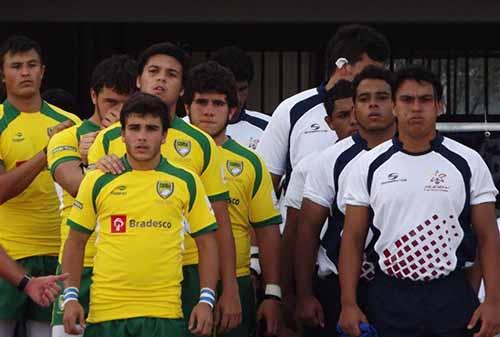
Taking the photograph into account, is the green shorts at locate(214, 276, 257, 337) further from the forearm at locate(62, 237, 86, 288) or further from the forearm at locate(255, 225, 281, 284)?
the forearm at locate(62, 237, 86, 288)

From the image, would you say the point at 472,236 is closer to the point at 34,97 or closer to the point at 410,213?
the point at 410,213

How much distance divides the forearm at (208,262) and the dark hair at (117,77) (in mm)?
1050

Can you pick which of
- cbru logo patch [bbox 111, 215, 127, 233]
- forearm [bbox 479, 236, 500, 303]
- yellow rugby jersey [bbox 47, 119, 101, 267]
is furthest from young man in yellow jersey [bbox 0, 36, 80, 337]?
forearm [bbox 479, 236, 500, 303]

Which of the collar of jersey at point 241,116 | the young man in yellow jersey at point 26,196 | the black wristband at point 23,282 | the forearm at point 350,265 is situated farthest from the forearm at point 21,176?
the forearm at point 350,265

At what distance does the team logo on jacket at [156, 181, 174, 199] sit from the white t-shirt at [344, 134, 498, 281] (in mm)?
883

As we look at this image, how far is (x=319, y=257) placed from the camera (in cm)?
716

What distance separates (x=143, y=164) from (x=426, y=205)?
1.23m

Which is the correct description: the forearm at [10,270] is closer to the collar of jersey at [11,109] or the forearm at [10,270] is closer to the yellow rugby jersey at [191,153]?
the yellow rugby jersey at [191,153]

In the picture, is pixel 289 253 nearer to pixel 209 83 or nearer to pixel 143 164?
pixel 209 83

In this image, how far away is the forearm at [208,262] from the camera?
20.5 ft

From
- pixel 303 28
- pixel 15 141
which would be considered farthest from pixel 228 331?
pixel 303 28

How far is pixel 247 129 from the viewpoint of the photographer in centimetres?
820

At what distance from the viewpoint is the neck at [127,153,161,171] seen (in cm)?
620

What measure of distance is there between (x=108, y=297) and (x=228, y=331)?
2.51 ft
